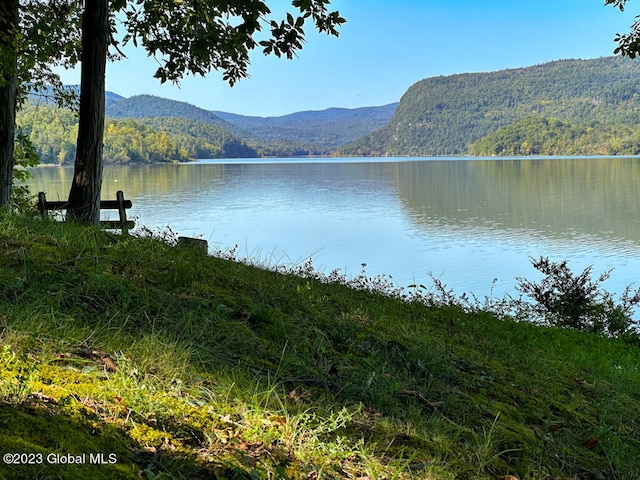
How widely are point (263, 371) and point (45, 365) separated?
3.89 feet

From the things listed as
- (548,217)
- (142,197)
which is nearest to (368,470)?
(548,217)

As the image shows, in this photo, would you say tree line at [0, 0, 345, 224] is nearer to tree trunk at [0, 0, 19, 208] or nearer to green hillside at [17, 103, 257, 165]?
tree trunk at [0, 0, 19, 208]

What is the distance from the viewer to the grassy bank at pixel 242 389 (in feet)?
7.22

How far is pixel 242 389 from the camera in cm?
288

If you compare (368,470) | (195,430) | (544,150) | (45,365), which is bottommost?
(368,470)

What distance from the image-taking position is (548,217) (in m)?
31.8

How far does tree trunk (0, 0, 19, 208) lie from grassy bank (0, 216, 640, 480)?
11.5 ft

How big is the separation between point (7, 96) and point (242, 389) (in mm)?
7542

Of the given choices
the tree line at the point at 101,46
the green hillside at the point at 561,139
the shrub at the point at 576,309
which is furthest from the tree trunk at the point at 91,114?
the green hillside at the point at 561,139

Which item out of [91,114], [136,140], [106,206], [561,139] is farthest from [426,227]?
[561,139]

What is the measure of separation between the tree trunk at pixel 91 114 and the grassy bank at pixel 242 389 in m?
3.03

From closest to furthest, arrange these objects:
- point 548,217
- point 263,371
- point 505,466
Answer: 1. point 505,466
2. point 263,371
3. point 548,217

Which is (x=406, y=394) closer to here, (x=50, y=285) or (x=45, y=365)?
(x=45, y=365)

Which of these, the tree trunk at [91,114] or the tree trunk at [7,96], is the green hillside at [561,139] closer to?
the tree trunk at [91,114]
